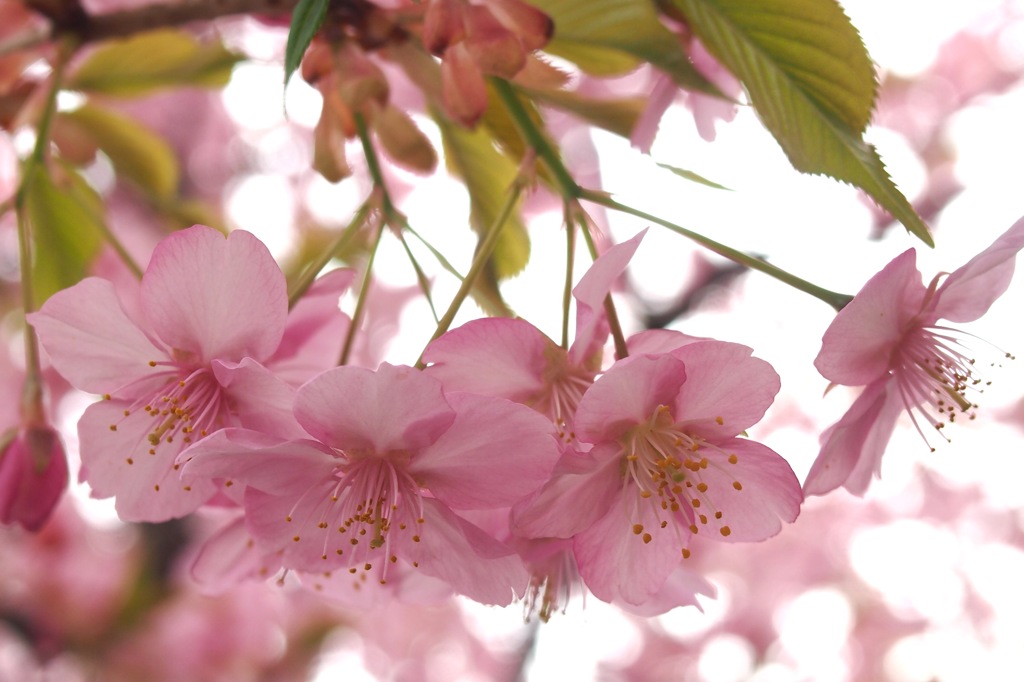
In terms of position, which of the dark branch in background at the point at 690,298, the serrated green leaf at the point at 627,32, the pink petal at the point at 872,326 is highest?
the serrated green leaf at the point at 627,32

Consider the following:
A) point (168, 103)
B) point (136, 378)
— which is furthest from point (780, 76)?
point (168, 103)

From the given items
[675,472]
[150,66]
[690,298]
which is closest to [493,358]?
[675,472]

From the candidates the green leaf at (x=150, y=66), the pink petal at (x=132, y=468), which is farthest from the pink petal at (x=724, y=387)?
the green leaf at (x=150, y=66)

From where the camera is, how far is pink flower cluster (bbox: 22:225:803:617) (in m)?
0.48

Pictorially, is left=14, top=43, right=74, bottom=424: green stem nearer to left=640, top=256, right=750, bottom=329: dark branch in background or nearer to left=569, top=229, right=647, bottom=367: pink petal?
left=569, top=229, right=647, bottom=367: pink petal

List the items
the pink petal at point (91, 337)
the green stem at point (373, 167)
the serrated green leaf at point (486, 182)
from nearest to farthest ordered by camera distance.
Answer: the pink petal at point (91, 337), the green stem at point (373, 167), the serrated green leaf at point (486, 182)

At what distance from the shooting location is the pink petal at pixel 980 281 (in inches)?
21.2

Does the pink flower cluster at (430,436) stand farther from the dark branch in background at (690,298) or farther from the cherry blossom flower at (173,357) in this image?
the dark branch in background at (690,298)

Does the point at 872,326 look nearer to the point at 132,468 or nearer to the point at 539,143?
the point at 539,143

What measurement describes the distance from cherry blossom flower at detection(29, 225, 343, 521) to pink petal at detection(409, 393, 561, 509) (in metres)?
0.11

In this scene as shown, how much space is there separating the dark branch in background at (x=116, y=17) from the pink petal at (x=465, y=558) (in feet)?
1.54

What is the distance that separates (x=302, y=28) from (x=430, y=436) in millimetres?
258

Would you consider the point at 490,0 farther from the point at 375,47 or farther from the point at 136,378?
the point at 136,378

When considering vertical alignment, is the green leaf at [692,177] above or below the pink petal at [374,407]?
above
